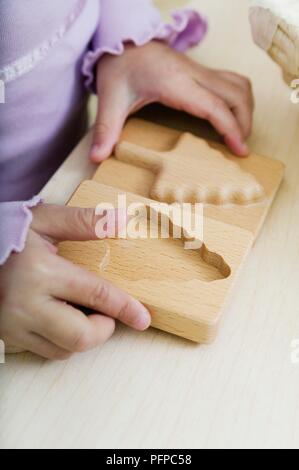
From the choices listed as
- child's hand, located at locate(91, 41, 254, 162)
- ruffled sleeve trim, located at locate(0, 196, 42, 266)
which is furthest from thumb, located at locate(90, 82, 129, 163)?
ruffled sleeve trim, located at locate(0, 196, 42, 266)

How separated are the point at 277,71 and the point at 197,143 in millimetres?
173

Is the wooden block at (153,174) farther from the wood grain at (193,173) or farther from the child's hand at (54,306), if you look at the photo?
the child's hand at (54,306)

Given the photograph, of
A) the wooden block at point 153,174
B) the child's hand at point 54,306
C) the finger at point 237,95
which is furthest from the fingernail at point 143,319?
the finger at point 237,95

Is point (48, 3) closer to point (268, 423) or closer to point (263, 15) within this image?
point (263, 15)

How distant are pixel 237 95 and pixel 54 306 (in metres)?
0.28

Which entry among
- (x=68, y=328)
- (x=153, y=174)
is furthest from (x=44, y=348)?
(x=153, y=174)

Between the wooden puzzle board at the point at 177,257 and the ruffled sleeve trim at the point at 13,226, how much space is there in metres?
0.04

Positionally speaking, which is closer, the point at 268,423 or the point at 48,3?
the point at 268,423

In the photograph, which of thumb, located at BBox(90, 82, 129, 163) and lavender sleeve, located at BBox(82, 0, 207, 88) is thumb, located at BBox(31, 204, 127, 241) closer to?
thumb, located at BBox(90, 82, 129, 163)

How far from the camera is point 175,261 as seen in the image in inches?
16.3

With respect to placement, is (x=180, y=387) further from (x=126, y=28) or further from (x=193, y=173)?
(x=126, y=28)

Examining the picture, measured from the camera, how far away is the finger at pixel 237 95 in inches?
21.0

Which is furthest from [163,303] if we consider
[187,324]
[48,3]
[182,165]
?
[48,3]
